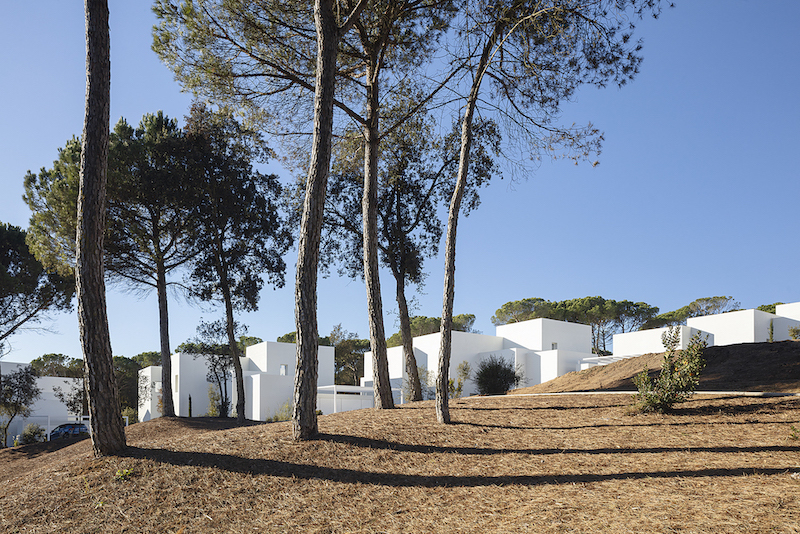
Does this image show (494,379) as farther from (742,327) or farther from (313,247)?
(313,247)

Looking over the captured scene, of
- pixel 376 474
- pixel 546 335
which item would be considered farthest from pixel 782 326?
pixel 376 474

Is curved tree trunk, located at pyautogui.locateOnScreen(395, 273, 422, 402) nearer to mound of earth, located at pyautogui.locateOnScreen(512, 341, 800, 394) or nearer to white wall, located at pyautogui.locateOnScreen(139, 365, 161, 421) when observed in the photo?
mound of earth, located at pyautogui.locateOnScreen(512, 341, 800, 394)

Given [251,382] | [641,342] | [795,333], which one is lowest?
[251,382]

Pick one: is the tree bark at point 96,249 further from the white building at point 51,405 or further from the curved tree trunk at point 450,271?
the white building at point 51,405

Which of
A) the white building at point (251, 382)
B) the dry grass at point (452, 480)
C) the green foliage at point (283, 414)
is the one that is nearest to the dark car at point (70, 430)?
the white building at point (251, 382)

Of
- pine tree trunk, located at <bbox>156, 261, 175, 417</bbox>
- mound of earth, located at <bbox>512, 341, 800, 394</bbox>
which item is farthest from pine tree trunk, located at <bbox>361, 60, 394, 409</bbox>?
pine tree trunk, located at <bbox>156, 261, 175, 417</bbox>

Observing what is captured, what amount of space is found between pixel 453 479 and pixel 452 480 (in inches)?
1.2

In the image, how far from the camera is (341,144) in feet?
39.1

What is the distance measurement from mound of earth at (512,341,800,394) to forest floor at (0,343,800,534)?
1.90 metres

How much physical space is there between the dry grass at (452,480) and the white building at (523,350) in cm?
1594

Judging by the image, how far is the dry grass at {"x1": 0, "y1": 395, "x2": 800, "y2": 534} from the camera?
3.86 meters

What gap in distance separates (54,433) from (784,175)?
3557 cm

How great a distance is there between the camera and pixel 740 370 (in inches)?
409

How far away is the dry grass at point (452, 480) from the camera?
12.7 ft
